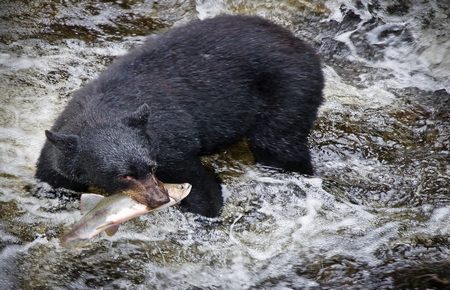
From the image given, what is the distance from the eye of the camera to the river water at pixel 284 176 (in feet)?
17.8

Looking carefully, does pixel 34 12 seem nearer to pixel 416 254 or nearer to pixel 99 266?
pixel 99 266

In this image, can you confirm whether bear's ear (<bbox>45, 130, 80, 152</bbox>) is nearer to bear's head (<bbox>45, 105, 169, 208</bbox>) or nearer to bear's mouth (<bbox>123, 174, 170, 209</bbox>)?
bear's head (<bbox>45, 105, 169, 208</bbox>)

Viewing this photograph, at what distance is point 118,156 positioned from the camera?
495 centimetres

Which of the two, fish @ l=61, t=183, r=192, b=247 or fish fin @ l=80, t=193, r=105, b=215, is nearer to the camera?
fish @ l=61, t=183, r=192, b=247

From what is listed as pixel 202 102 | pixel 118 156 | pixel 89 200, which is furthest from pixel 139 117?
pixel 202 102

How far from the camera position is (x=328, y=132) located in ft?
23.5

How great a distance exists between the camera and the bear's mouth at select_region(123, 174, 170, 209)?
4750 millimetres

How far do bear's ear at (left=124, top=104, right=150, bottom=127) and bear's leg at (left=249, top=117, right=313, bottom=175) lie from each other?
4.97 feet

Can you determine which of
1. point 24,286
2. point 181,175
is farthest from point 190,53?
point 24,286

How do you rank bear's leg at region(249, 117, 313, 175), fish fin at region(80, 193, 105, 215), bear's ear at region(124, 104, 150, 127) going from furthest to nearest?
bear's leg at region(249, 117, 313, 175)
fish fin at region(80, 193, 105, 215)
bear's ear at region(124, 104, 150, 127)

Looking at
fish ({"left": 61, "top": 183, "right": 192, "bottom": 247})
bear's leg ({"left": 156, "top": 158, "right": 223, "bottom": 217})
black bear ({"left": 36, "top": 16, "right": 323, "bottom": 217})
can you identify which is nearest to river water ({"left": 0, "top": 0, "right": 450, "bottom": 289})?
bear's leg ({"left": 156, "top": 158, "right": 223, "bottom": 217})

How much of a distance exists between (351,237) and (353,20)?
3.87 metres

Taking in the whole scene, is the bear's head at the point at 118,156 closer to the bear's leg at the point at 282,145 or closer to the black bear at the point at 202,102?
the black bear at the point at 202,102

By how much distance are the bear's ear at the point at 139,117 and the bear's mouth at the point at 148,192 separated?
436 mm
